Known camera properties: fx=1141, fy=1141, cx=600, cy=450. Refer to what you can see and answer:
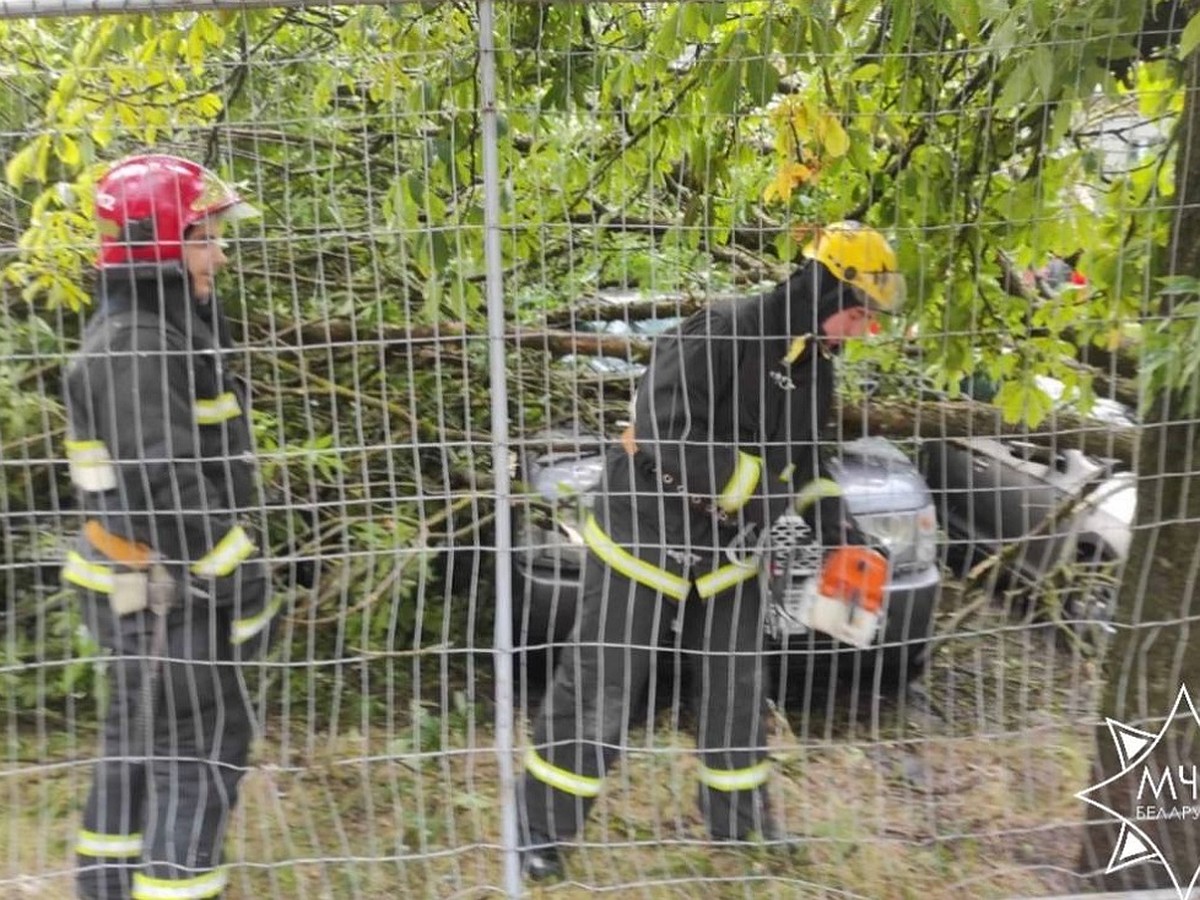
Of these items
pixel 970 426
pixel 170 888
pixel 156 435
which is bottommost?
pixel 170 888

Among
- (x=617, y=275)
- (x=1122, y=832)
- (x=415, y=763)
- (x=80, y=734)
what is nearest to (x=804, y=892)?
(x=1122, y=832)

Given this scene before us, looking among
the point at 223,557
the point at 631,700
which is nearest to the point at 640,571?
the point at 631,700

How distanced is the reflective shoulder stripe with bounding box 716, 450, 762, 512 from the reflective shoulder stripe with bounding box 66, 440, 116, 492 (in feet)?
4.79

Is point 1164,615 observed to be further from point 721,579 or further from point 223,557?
point 223,557

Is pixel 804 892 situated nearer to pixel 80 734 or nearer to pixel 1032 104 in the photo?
pixel 1032 104

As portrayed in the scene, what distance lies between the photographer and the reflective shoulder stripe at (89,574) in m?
2.67

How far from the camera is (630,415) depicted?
328 centimetres

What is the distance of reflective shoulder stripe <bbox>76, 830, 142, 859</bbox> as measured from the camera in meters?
2.72

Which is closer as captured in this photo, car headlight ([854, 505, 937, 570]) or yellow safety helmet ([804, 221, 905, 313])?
yellow safety helmet ([804, 221, 905, 313])

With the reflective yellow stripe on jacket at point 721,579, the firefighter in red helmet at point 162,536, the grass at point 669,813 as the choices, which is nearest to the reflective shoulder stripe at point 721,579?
the reflective yellow stripe on jacket at point 721,579

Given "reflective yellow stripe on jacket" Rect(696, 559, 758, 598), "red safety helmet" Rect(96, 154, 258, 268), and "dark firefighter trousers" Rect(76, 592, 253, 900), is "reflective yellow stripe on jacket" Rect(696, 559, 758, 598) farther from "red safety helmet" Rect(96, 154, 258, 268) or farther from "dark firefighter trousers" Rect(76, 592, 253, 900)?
"red safety helmet" Rect(96, 154, 258, 268)

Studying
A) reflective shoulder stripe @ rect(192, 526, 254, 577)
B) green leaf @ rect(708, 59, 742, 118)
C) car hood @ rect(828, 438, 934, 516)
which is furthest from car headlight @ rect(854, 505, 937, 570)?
reflective shoulder stripe @ rect(192, 526, 254, 577)

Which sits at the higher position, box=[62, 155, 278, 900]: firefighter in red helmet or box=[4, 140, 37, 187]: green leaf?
box=[4, 140, 37, 187]: green leaf

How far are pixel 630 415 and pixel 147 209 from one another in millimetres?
1387
